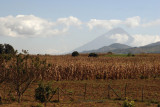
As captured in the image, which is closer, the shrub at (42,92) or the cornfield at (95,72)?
the shrub at (42,92)

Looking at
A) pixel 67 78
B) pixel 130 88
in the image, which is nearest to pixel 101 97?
pixel 130 88

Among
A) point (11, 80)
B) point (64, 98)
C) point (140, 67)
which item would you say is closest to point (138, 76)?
point (140, 67)

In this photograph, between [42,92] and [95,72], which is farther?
[95,72]

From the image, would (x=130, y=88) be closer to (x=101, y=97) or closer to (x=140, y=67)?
(x=101, y=97)

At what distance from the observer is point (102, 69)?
28.3 metres

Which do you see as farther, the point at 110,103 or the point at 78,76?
the point at 78,76

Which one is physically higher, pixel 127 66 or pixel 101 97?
pixel 127 66

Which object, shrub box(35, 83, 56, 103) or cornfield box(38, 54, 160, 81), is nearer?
shrub box(35, 83, 56, 103)

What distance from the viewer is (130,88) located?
2036 centimetres

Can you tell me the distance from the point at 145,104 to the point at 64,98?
5861 mm

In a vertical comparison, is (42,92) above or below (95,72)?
below

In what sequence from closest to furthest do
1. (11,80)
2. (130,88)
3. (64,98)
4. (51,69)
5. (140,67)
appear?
(11,80)
(64,98)
(130,88)
(51,69)
(140,67)

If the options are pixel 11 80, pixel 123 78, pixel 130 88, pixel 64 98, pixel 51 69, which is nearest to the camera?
pixel 11 80

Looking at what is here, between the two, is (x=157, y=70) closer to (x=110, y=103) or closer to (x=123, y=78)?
(x=123, y=78)
